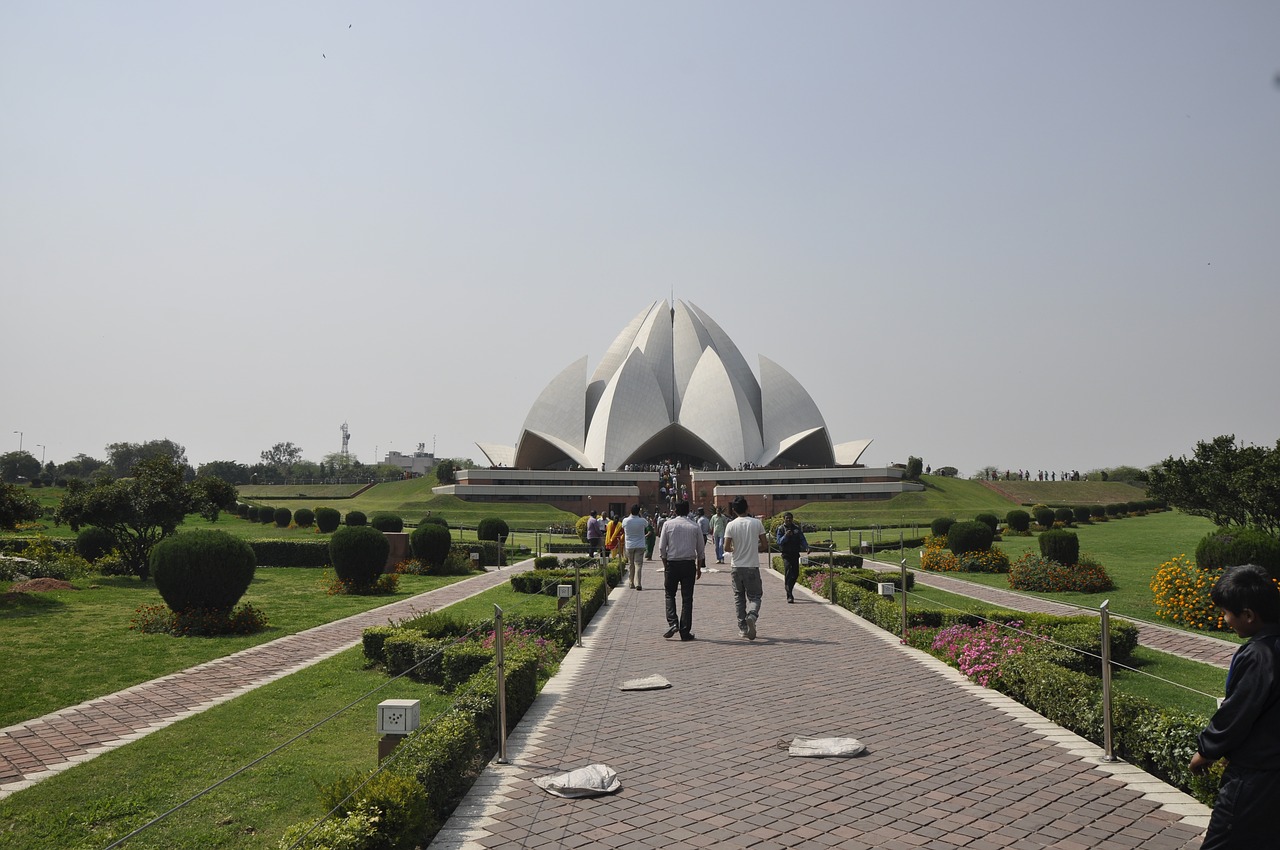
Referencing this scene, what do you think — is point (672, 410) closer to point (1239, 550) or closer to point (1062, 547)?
point (1062, 547)

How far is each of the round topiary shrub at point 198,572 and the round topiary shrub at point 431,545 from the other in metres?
7.44

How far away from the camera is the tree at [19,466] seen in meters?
71.1

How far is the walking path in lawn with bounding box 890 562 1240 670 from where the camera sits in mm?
8482

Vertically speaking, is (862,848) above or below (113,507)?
below

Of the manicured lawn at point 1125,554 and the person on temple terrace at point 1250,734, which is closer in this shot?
the person on temple terrace at point 1250,734

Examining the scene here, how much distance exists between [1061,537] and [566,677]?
34.4ft

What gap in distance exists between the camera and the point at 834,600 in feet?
38.1

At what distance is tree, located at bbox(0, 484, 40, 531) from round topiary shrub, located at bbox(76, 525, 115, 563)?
8.70 feet

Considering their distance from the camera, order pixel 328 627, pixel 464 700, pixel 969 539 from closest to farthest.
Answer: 1. pixel 464 700
2. pixel 328 627
3. pixel 969 539

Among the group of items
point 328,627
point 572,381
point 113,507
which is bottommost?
point 328,627

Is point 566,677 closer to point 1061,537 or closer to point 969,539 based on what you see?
point 1061,537

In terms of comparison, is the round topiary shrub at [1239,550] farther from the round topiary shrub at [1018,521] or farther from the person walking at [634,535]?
the round topiary shrub at [1018,521]

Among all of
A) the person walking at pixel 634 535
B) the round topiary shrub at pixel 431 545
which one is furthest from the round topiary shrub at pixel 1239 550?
the round topiary shrub at pixel 431 545

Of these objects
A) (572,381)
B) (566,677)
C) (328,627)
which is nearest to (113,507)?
(328,627)
